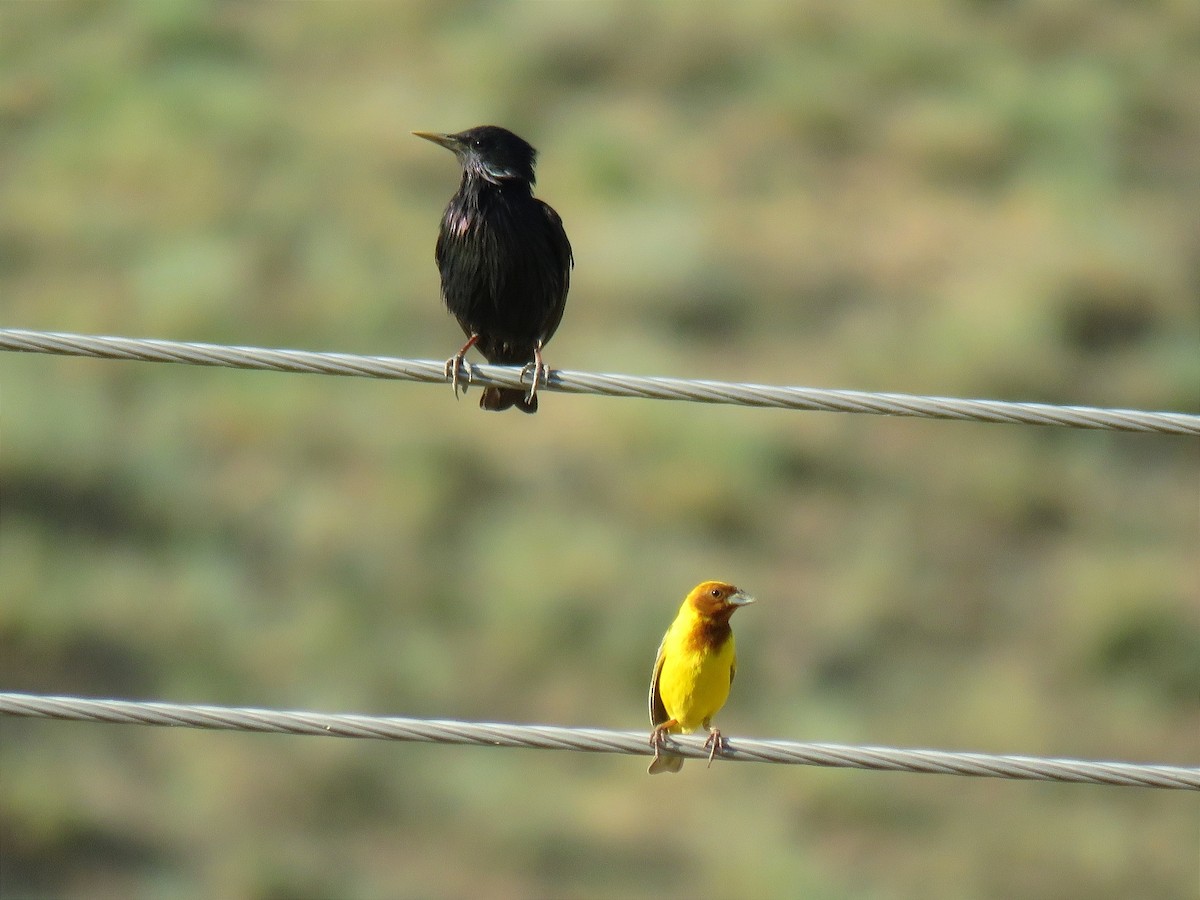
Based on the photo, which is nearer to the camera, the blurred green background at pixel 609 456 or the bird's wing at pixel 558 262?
the bird's wing at pixel 558 262

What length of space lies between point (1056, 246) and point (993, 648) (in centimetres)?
436

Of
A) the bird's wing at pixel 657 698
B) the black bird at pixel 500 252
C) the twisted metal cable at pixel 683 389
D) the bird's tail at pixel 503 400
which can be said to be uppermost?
the black bird at pixel 500 252

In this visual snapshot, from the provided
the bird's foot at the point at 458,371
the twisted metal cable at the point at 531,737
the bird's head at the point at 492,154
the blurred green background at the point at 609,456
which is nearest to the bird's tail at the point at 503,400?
the bird's head at the point at 492,154

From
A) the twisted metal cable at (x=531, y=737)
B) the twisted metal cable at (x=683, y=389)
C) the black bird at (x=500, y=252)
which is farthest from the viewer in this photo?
the black bird at (x=500, y=252)

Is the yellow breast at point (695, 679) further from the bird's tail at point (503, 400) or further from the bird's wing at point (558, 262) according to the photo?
the bird's wing at point (558, 262)

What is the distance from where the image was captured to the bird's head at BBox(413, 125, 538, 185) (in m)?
6.48

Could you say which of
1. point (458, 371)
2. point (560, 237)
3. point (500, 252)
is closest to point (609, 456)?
point (560, 237)

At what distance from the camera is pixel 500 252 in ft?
20.7

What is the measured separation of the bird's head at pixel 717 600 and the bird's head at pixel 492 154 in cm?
179

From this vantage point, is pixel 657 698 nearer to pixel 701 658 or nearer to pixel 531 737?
pixel 701 658

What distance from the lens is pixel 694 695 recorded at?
19.5ft

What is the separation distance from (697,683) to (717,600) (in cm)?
32

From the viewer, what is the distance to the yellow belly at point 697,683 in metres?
5.92

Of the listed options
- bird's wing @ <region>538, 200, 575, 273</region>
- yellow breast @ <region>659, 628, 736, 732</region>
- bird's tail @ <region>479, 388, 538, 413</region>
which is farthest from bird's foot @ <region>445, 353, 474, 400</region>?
bird's wing @ <region>538, 200, 575, 273</region>
